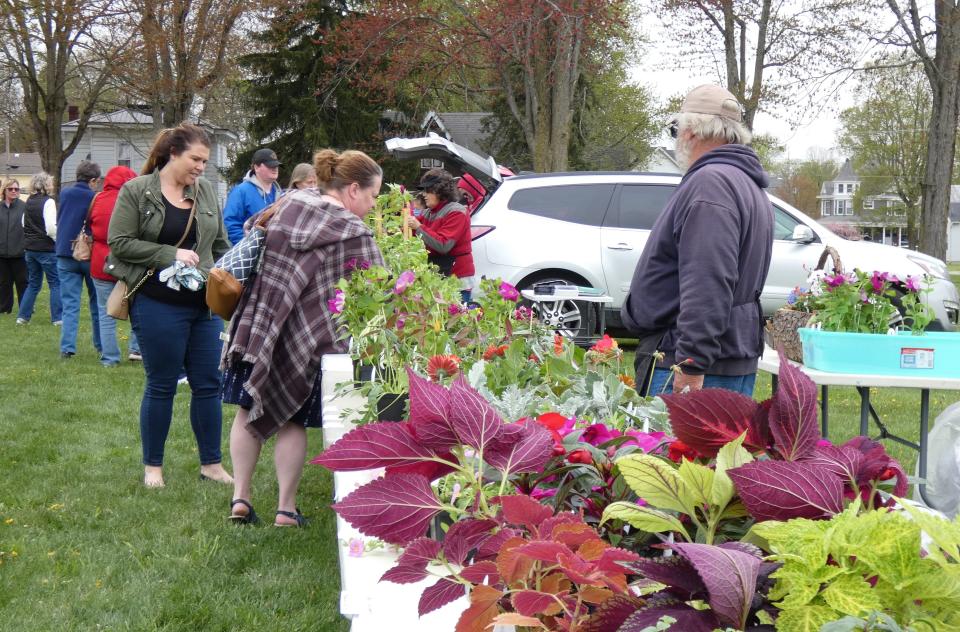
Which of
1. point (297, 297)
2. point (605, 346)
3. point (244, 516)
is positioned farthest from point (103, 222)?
point (605, 346)

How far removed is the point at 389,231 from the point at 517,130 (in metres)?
28.3

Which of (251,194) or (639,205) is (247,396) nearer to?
(251,194)

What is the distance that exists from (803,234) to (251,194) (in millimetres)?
4658

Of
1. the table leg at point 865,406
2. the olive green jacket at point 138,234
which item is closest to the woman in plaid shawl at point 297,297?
the olive green jacket at point 138,234

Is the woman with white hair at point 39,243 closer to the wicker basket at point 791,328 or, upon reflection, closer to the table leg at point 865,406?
the wicker basket at point 791,328

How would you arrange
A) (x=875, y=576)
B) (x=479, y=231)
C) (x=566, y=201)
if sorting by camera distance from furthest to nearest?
1. (x=566, y=201)
2. (x=479, y=231)
3. (x=875, y=576)

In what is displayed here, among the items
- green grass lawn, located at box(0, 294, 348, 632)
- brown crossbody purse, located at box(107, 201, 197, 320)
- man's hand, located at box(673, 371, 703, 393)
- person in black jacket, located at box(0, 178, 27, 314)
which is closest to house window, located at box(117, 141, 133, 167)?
person in black jacket, located at box(0, 178, 27, 314)

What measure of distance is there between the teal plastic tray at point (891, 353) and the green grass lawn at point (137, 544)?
7.01 feet

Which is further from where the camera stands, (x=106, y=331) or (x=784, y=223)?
(x=784, y=223)

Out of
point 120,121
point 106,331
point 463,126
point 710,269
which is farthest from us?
point 120,121

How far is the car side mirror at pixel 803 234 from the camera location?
820 cm

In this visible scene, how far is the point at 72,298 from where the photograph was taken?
9078 millimetres

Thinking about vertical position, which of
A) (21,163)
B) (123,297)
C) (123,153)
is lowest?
(123,297)

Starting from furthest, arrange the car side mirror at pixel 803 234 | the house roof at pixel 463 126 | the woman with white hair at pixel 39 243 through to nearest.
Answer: the house roof at pixel 463 126
the woman with white hair at pixel 39 243
the car side mirror at pixel 803 234
